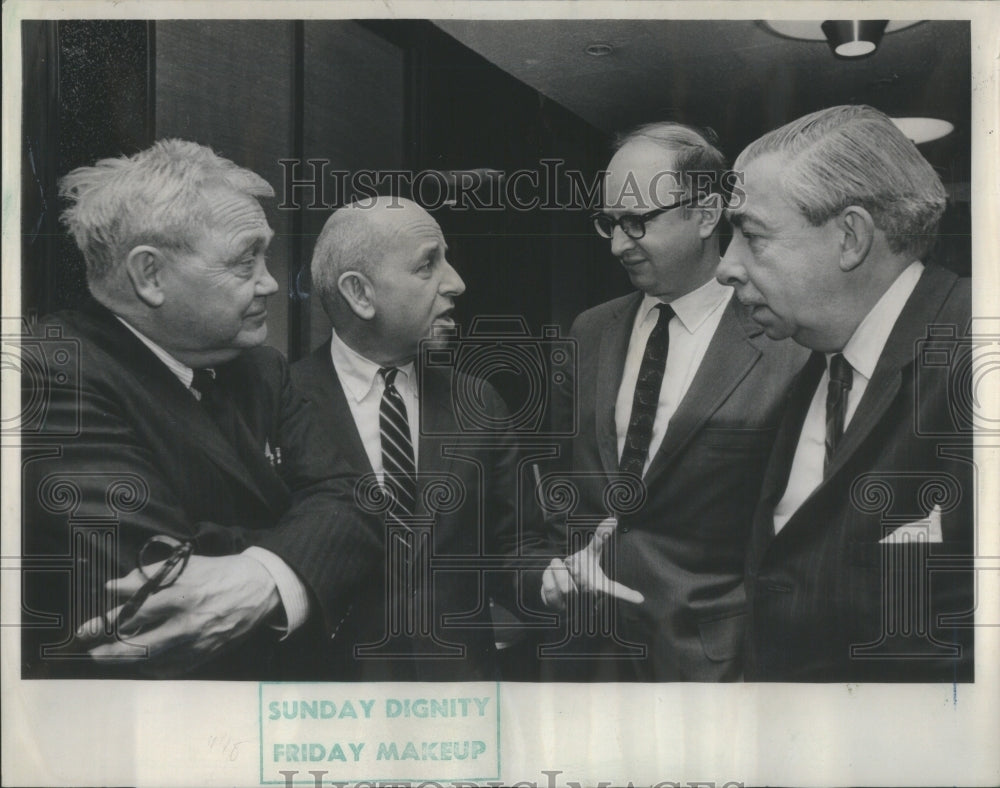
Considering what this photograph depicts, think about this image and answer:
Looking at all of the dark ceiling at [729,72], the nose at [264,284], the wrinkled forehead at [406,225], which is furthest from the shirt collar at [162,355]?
the dark ceiling at [729,72]

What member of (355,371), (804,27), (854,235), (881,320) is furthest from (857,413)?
(355,371)

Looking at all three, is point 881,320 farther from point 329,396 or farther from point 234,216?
point 234,216

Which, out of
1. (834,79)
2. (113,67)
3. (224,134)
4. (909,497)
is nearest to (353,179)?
(224,134)

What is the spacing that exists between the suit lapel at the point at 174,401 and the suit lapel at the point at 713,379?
4.47 ft

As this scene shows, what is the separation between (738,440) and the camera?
11.2ft

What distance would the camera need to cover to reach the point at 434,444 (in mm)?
3445

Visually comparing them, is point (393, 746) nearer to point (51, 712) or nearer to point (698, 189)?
point (51, 712)

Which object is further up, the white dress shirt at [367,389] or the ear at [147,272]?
the ear at [147,272]

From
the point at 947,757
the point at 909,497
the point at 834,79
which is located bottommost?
the point at 947,757

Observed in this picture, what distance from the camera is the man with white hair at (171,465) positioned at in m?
3.39

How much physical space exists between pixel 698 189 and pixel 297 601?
192 centimetres

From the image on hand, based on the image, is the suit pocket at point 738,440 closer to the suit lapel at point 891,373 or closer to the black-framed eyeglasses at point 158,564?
the suit lapel at point 891,373

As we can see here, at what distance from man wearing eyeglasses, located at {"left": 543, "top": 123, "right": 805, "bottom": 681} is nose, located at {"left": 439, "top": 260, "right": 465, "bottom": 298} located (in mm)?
408

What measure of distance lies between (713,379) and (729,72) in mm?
1027
